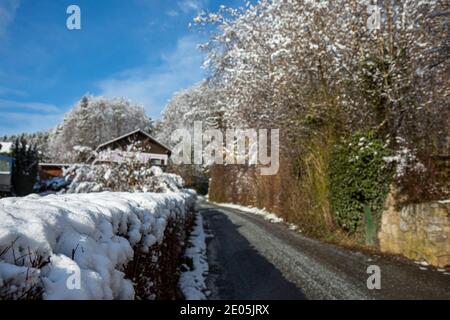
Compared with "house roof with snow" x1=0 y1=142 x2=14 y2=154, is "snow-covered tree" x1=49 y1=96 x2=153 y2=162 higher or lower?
higher

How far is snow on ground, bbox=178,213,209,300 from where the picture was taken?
4.45m

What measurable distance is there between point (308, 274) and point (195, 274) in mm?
1942

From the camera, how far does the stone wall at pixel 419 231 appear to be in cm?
557

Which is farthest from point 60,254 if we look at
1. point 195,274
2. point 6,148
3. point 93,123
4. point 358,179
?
point 93,123

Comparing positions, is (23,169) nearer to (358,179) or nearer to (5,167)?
(5,167)

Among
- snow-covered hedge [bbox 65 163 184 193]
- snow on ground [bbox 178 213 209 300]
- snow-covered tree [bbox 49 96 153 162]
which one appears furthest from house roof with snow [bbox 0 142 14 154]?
snow on ground [bbox 178 213 209 300]

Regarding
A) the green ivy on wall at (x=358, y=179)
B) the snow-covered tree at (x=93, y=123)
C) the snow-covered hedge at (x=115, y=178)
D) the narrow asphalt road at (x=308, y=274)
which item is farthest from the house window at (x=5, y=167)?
the snow-covered tree at (x=93, y=123)

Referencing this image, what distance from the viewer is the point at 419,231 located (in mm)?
5984

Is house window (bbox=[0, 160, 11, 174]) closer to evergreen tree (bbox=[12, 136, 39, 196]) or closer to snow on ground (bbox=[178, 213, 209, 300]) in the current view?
evergreen tree (bbox=[12, 136, 39, 196])

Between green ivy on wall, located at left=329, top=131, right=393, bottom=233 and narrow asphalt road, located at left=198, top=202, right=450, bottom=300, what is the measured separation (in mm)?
1011

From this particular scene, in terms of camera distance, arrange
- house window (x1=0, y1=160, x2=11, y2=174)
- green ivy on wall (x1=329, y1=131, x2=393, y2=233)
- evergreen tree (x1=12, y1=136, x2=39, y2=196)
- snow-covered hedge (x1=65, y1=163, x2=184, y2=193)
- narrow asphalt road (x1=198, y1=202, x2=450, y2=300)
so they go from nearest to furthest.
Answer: narrow asphalt road (x1=198, y1=202, x2=450, y2=300)
green ivy on wall (x1=329, y1=131, x2=393, y2=233)
snow-covered hedge (x1=65, y1=163, x2=184, y2=193)
house window (x1=0, y1=160, x2=11, y2=174)
evergreen tree (x1=12, y1=136, x2=39, y2=196)

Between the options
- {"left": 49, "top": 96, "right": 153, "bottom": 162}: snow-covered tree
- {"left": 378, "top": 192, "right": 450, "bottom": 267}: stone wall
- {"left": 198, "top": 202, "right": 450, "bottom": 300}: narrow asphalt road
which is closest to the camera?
{"left": 198, "top": 202, "right": 450, "bottom": 300}: narrow asphalt road

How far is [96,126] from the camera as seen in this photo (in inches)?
1966
